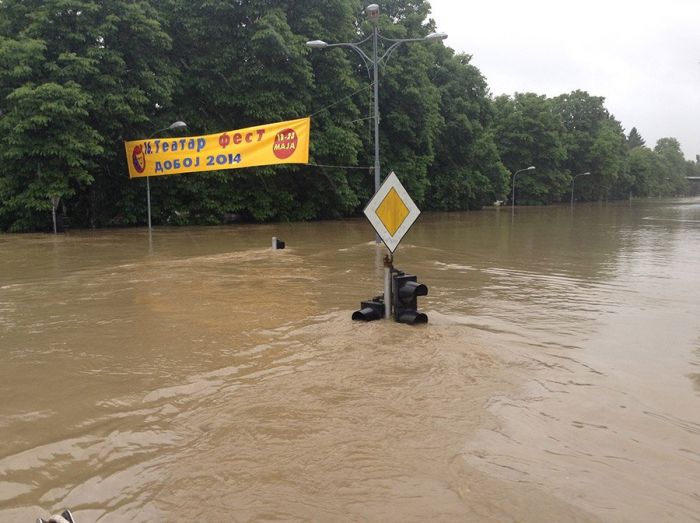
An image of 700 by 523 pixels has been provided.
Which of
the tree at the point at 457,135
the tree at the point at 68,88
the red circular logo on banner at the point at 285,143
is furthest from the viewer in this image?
the tree at the point at 457,135

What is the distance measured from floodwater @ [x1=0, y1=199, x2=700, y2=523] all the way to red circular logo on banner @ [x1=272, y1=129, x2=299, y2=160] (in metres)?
13.3

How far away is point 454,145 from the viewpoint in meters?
52.3

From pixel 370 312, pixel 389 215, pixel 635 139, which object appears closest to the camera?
pixel 370 312

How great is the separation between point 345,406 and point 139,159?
24923 millimetres

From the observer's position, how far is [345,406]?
4684 millimetres

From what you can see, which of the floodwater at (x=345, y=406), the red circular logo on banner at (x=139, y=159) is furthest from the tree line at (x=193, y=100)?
the floodwater at (x=345, y=406)

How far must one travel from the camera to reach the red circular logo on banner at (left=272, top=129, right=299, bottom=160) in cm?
2300

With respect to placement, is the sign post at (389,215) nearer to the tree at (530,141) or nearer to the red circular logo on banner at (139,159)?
the red circular logo on banner at (139,159)

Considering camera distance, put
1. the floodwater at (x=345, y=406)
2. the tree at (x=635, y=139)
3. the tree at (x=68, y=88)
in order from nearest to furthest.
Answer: the floodwater at (x=345, y=406)
the tree at (x=68, y=88)
the tree at (x=635, y=139)

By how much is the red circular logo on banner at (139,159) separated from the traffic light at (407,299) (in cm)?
2212

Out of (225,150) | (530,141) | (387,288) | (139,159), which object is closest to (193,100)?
(139,159)

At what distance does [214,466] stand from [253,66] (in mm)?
29973

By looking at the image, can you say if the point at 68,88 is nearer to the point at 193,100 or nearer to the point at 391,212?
the point at 193,100

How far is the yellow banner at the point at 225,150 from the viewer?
2303cm
